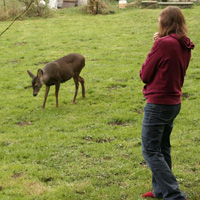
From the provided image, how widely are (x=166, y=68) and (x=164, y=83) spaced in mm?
171

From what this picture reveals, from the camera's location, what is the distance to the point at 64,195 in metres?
5.56

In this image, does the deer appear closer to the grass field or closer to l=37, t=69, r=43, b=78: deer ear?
l=37, t=69, r=43, b=78: deer ear

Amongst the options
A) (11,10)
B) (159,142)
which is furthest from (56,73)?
(11,10)

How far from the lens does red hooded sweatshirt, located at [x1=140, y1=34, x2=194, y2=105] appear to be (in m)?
4.49

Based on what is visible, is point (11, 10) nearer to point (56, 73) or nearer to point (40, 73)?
point (56, 73)

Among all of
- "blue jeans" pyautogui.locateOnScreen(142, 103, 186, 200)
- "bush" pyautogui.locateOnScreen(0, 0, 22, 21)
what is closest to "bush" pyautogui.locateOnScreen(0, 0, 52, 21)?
"bush" pyautogui.locateOnScreen(0, 0, 22, 21)

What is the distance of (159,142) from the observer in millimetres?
4758

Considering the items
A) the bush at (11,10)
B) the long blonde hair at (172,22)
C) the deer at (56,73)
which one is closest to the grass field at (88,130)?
the deer at (56,73)

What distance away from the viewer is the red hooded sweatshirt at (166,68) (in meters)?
4.49

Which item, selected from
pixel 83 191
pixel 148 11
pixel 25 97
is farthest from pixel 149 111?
pixel 148 11

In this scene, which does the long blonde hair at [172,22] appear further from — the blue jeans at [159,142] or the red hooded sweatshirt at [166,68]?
the blue jeans at [159,142]

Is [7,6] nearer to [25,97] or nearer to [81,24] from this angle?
[81,24]

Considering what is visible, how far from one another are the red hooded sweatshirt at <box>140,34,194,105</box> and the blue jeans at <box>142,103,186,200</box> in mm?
103

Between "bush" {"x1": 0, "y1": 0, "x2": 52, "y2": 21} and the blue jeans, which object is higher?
"bush" {"x1": 0, "y1": 0, "x2": 52, "y2": 21}
